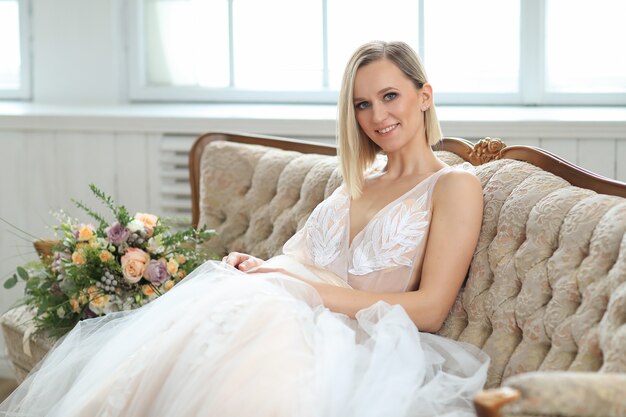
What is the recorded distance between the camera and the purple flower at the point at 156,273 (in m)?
2.82

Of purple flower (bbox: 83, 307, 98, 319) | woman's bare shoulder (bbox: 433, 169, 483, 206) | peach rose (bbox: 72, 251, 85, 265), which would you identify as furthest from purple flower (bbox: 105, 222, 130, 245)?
woman's bare shoulder (bbox: 433, 169, 483, 206)

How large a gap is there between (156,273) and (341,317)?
759 millimetres

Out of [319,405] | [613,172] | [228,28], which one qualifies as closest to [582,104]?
[613,172]

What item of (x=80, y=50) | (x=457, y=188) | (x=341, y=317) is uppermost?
(x=80, y=50)


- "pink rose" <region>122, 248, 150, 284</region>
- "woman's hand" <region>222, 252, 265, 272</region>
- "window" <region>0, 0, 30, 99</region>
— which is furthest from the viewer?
"window" <region>0, 0, 30, 99</region>

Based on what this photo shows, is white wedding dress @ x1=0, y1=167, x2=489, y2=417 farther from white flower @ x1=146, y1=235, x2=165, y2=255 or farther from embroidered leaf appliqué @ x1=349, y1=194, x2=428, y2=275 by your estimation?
white flower @ x1=146, y1=235, x2=165, y2=255

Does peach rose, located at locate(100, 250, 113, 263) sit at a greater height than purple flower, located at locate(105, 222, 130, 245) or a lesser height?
lesser

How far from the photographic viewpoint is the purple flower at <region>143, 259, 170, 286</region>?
2.82 meters

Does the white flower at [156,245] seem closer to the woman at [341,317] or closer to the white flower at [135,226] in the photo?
the white flower at [135,226]

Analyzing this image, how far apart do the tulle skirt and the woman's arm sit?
46 millimetres

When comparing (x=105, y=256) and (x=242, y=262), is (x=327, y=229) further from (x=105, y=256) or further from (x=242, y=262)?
(x=105, y=256)

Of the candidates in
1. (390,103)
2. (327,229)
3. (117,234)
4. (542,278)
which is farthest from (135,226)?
(542,278)

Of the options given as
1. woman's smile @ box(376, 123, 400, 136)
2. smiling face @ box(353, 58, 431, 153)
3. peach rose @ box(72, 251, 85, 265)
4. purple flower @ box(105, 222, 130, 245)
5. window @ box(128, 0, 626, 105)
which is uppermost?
window @ box(128, 0, 626, 105)

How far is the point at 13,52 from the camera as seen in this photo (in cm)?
451
